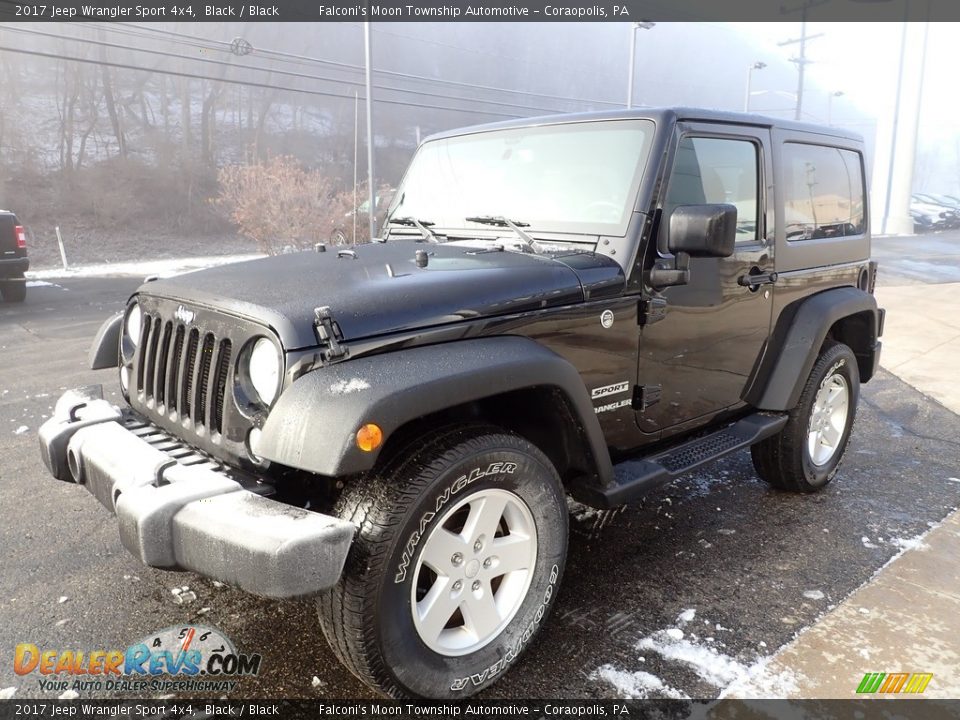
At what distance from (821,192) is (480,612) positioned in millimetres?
3194

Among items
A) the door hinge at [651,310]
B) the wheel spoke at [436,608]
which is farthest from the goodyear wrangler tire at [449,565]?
the door hinge at [651,310]

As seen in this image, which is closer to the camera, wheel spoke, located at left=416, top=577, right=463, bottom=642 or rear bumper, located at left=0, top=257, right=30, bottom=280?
wheel spoke, located at left=416, top=577, right=463, bottom=642

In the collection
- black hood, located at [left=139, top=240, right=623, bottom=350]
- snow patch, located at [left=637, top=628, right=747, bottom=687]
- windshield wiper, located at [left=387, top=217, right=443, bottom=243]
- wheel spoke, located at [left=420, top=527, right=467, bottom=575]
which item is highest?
windshield wiper, located at [left=387, top=217, right=443, bottom=243]

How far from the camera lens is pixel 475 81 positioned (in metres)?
57.8

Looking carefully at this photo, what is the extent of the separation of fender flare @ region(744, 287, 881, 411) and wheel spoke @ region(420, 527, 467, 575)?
7.08 feet

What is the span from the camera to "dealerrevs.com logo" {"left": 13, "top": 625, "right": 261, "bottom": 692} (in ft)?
8.18

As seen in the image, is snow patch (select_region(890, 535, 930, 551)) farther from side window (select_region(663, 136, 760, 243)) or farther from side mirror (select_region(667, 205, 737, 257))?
side mirror (select_region(667, 205, 737, 257))

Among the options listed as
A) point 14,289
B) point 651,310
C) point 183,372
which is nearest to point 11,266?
point 14,289

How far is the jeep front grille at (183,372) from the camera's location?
2.32 meters

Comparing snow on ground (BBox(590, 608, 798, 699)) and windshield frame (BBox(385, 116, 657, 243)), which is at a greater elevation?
windshield frame (BBox(385, 116, 657, 243))

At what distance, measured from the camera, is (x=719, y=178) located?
11.1 ft

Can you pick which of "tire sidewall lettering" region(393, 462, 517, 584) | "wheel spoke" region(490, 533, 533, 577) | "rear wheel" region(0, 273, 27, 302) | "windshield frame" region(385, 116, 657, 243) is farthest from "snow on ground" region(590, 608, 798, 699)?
"rear wheel" region(0, 273, 27, 302)

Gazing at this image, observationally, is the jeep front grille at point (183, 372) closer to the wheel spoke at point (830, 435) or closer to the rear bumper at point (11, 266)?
the wheel spoke at point (830, 435)

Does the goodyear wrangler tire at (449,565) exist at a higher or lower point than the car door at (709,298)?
lower
